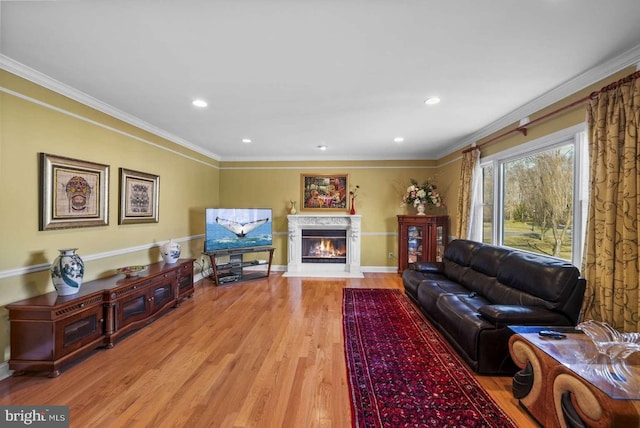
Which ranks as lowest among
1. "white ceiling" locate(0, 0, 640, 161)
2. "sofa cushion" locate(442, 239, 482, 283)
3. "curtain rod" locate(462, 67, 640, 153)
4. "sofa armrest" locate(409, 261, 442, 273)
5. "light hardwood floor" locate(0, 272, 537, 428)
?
"light hardwood floor" locate(0, 272, 537, 428)

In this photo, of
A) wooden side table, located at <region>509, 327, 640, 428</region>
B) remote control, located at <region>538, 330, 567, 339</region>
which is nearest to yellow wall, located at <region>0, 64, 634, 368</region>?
remote control, located at <region>538, 330, 567, 339</region>

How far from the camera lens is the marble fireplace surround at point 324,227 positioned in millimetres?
5648

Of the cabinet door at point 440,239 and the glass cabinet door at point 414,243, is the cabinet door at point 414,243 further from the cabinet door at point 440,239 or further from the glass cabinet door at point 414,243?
the cabinet door at point 440,239

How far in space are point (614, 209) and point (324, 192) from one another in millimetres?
4472

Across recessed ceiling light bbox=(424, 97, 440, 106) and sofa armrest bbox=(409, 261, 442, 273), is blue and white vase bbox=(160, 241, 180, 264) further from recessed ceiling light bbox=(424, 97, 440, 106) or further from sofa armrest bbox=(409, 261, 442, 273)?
recessed ceiling light bbox=(424, 97, 440, 106)

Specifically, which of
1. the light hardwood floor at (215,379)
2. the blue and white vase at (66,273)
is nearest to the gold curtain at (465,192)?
the light hardwood floor at (215,379)

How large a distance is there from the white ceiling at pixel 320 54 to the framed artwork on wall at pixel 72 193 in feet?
2.45

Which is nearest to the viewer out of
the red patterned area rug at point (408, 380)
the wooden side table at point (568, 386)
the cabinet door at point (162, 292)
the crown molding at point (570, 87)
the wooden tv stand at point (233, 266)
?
the wooden side table at point (568, 386)

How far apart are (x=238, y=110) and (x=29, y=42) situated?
67.4 inches

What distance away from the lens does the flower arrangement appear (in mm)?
5289

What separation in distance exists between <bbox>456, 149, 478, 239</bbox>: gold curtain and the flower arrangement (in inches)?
32.4

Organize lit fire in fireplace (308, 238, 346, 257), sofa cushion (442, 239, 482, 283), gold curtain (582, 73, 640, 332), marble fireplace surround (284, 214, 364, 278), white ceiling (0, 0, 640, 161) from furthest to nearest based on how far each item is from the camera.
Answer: lit fire in fireplace (308, 238, 346, 257) → marble fireplace surround (284, 214, 364, 278) → sofa cushion (442, 239, 482, 283) → gold curtain (582, 73, 640, 332) → white ceiling (0, 0, 640, 161)

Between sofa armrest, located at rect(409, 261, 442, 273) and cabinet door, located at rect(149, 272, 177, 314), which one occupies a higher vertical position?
sofa armrest, located at rect(409, 261, 442, 273)

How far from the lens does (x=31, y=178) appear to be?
2.31 m
